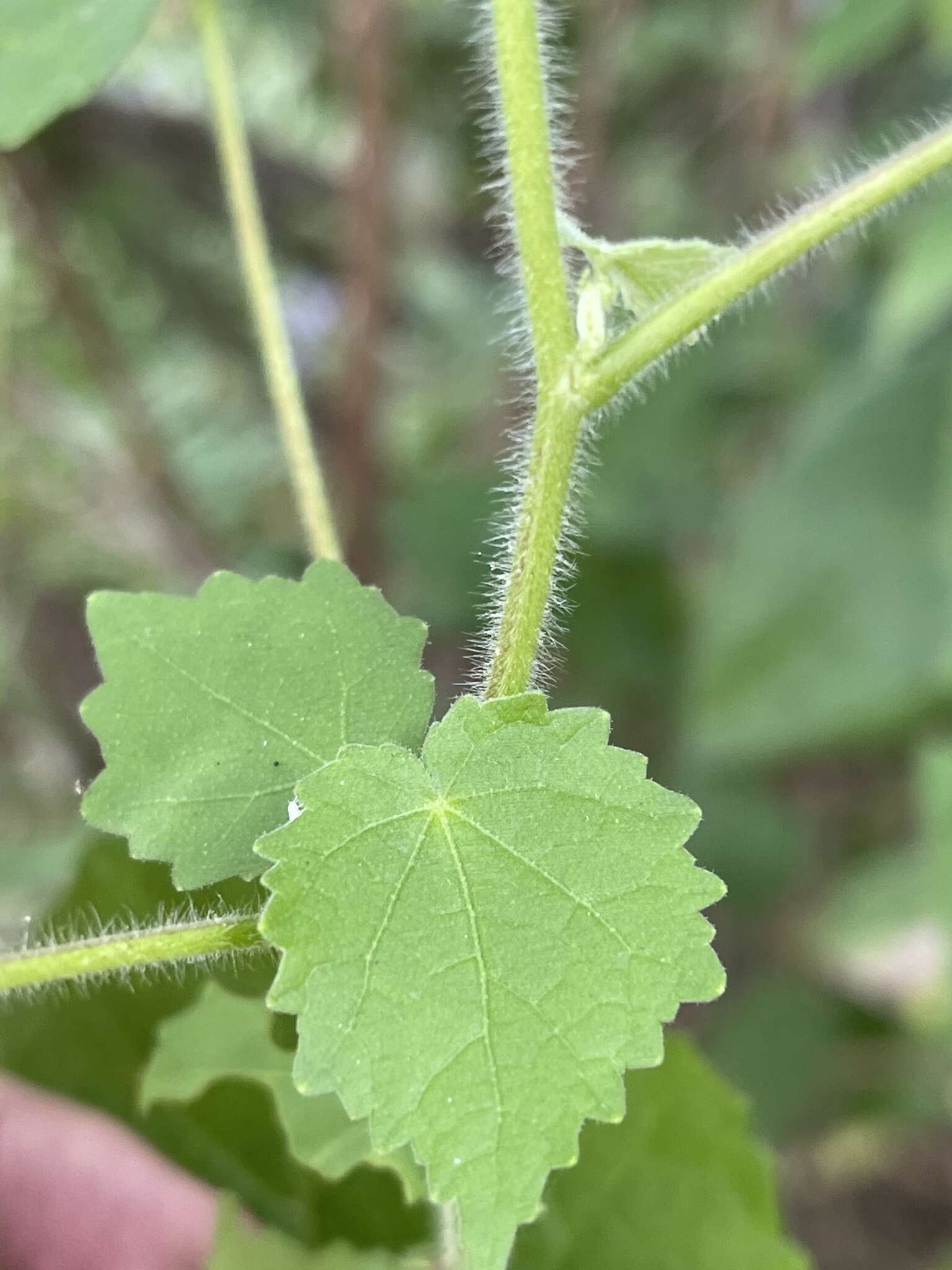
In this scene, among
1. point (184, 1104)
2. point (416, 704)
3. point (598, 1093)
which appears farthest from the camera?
point (184, 1104)

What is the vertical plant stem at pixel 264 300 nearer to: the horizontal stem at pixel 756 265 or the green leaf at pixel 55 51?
the green leaf at pixel 55 51

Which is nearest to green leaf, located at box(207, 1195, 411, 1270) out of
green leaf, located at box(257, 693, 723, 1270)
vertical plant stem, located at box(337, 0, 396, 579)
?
green leaf, located at box(257, 693, 723, 1270)

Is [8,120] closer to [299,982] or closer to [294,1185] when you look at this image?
[299,982]

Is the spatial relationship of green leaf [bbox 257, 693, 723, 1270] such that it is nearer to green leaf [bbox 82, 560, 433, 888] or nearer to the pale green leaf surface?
green leaf [bbox 82, 560, 433, 888]

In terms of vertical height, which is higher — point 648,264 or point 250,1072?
point 648,264

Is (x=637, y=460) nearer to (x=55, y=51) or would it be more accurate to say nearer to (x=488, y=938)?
(x=55, y=51)

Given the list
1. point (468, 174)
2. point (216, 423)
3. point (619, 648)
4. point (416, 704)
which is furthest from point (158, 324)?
point (416, 704)

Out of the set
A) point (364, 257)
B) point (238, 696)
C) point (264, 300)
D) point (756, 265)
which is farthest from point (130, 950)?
point (364, 257)
